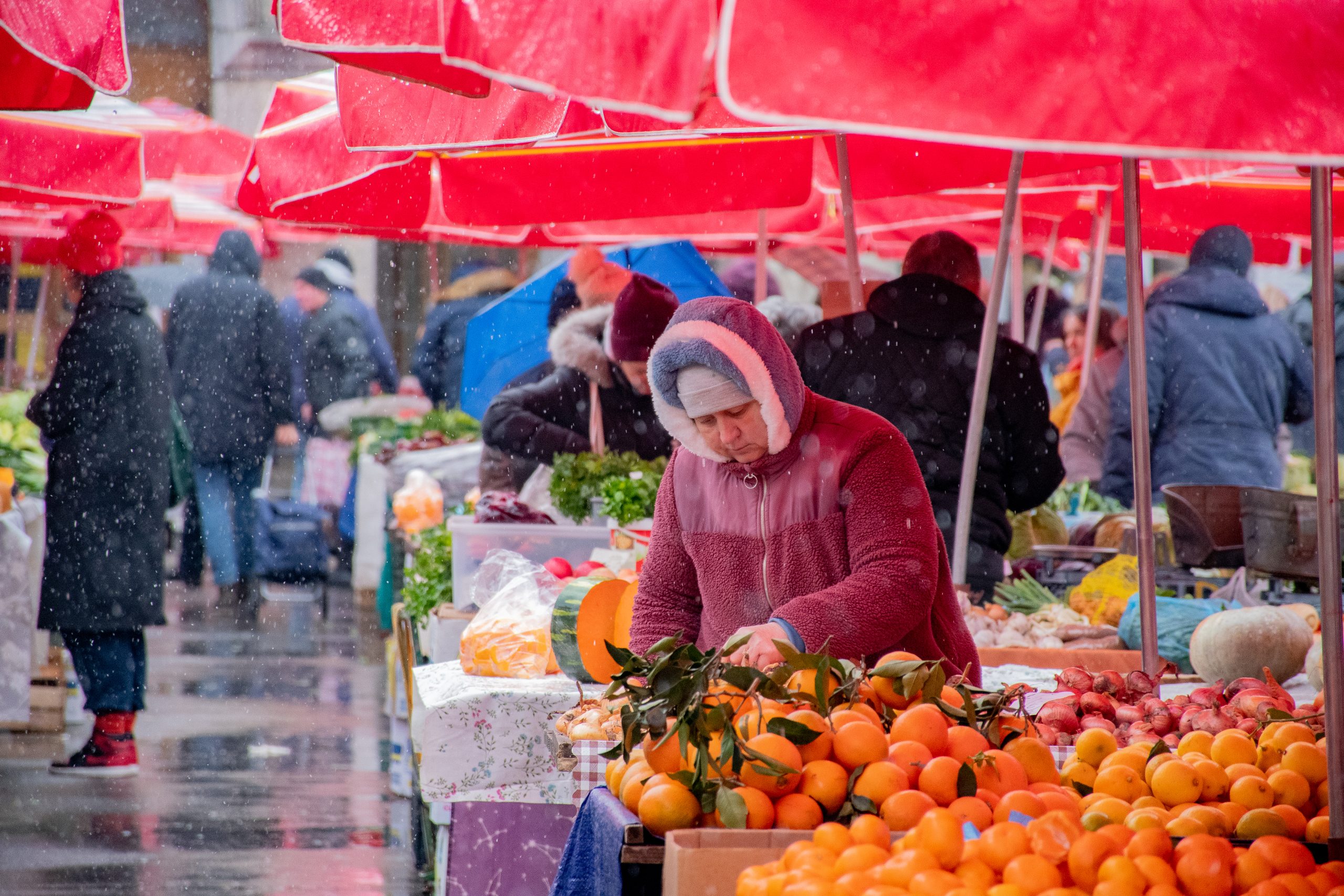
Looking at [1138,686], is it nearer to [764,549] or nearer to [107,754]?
[764,549]

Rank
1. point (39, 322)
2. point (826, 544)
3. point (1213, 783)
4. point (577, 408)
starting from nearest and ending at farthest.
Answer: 1. point (1213, 783)
2. point (826, 544)
3. point (577, 408)
4. point (39, 322)

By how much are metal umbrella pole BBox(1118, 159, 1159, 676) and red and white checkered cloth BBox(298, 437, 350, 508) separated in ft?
33.1

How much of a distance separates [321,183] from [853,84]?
358 cm

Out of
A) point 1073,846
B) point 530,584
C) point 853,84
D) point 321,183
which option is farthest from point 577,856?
point 321,183

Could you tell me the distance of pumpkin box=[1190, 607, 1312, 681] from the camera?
4.71m

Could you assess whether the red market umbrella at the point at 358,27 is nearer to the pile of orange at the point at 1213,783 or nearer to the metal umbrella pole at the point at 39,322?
the pile of orange at the point at 1213,783

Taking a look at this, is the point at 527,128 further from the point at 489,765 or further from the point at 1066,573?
the point at 1066,573

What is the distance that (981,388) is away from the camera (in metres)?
5.33

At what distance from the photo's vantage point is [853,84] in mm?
2158

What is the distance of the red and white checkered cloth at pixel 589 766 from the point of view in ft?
10.8

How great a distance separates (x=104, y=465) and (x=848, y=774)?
5414 mm

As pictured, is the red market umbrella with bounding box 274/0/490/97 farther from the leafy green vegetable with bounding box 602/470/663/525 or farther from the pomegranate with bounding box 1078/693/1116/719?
the leafy green vegetable with bounding box 602/470/663/525

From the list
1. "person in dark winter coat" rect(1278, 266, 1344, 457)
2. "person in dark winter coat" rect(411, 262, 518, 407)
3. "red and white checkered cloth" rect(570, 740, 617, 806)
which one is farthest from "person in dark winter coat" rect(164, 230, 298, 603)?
"red and white checkered cloth" rect(570, 740, 617, 806)

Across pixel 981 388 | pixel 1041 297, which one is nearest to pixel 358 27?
pixel 981 388
